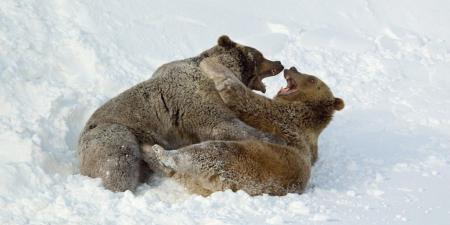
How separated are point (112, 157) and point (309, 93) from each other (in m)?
2.81

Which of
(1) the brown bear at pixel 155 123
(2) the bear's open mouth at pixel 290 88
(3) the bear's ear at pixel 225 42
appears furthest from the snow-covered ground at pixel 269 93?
(3) the bear's ear at pixel 225 42

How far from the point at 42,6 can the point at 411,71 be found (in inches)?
255

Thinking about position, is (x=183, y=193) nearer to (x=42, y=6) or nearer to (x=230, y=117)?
(x=230, y=117)

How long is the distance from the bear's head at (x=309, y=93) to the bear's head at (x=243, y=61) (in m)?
0.74

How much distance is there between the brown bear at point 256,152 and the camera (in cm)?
801

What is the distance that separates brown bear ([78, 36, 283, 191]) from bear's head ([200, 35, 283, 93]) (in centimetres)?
50

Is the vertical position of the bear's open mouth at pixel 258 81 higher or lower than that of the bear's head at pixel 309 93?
lower

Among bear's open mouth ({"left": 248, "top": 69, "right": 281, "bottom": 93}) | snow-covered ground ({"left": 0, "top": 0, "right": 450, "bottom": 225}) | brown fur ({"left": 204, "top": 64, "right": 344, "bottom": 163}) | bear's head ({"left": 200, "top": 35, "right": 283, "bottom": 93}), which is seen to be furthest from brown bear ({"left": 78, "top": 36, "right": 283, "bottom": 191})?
bear's open mouth ({"left": 248, "top": 69, "right": 281, "bottom": 93})

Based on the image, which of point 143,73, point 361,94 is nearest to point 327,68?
point 361,94

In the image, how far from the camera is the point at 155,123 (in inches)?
364

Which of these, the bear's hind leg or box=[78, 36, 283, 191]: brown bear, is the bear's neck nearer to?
box=[78, 36, 283, 191]: brown bear

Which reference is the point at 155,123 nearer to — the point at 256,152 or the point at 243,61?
the point at 256,152

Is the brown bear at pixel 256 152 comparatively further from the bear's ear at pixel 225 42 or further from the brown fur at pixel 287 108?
the bear's ear at pixel 225 42

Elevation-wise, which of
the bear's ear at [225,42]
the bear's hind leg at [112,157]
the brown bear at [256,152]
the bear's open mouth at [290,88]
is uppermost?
the bear's ear at [225,42]
